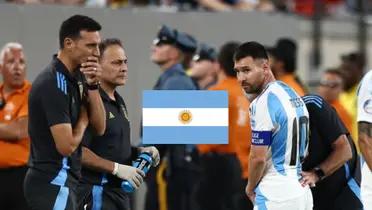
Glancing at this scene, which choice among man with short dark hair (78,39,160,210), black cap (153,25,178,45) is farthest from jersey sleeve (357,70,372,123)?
black cap (153,25,178,45)

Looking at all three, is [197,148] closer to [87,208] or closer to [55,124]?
[87,208]

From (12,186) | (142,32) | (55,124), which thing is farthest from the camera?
(142,32)

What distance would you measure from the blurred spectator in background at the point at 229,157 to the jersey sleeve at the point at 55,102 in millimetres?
3570

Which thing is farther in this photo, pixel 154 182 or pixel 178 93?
pixel 154 182

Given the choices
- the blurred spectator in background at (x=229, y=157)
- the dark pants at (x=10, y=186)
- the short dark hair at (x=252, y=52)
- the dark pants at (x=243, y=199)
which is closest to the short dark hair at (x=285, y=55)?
the blurred spectator in background at (x=229, y=157)

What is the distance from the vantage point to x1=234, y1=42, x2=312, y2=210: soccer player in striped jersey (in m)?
7.73

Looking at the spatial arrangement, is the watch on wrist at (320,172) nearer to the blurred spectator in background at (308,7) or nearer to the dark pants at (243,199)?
the dark pants at (243,199)

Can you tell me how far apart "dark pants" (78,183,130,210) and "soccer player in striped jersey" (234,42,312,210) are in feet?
3.56

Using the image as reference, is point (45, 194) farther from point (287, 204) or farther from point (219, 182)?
point (219, 182)

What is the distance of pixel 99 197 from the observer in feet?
27.6

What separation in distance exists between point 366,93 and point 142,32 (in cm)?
475

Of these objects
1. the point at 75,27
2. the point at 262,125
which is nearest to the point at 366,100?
the point at 262,125

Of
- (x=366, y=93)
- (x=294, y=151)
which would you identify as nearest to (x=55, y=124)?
(x=294, y=151)

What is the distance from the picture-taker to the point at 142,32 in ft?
41.4
